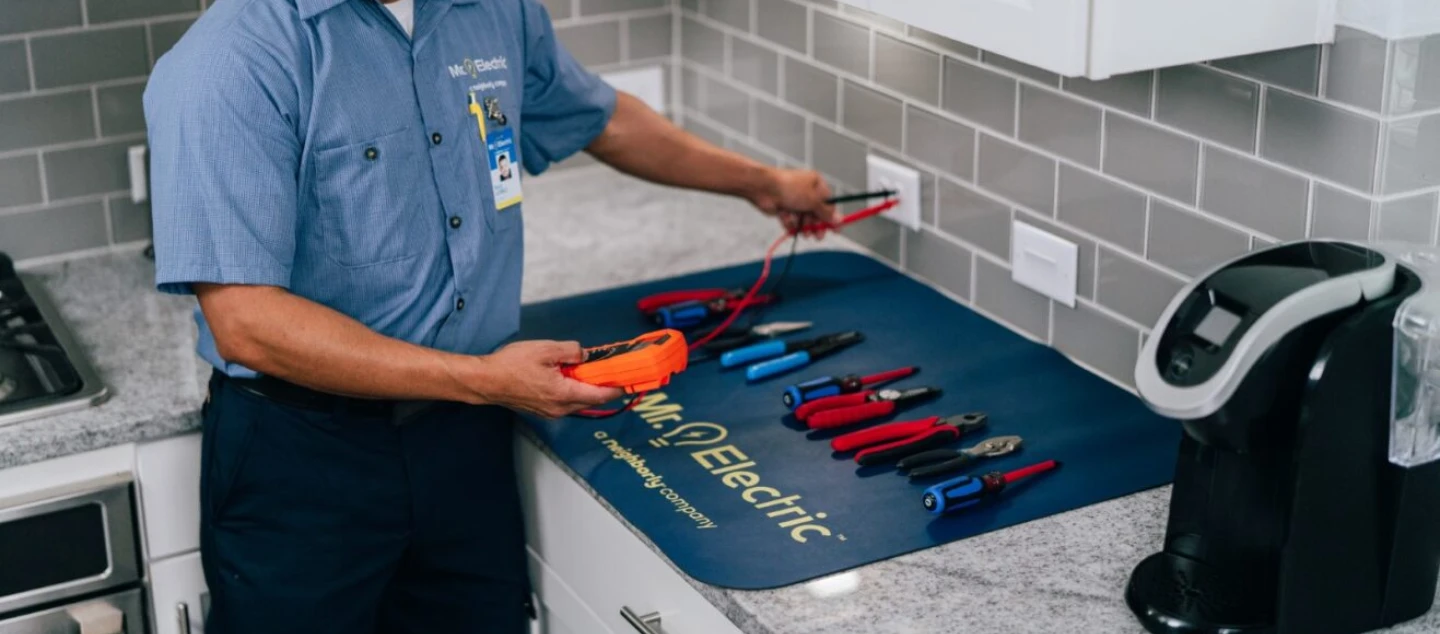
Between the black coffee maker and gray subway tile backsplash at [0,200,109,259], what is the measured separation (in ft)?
5.41

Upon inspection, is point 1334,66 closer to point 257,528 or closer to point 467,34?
point 467,34

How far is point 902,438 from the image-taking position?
1889mm

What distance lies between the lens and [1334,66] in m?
1.66

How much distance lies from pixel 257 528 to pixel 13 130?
0.83 metres

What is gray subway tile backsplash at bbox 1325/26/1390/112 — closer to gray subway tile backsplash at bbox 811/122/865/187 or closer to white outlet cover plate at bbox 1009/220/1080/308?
white outlet cover plate at bbox 1009/220/1080/308

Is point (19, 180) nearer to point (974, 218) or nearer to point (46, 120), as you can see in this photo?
point (46, 120)

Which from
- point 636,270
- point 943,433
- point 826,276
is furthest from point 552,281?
point 943,433

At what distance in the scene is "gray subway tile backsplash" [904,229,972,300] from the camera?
230 cm

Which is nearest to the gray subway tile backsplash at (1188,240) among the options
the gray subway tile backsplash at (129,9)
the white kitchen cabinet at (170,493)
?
the white kitchen cabinet at (170,493)

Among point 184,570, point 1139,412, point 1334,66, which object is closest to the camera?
point 1334,66

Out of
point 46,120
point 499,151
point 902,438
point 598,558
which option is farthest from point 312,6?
point 46,120

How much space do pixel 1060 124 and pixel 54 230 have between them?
142cm

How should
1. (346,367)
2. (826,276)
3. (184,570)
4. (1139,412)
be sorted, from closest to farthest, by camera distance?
(346,367)
(1139,412)
(184,570)
(826,276)

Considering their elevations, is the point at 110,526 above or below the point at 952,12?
below
